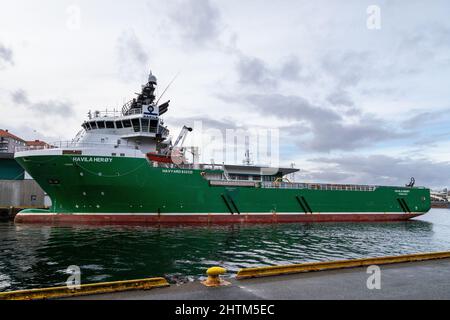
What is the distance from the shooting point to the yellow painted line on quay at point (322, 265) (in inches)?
309

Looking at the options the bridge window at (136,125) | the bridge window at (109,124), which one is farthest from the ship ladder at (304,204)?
the bridge window at (109,124)

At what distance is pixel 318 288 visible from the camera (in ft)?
22.7

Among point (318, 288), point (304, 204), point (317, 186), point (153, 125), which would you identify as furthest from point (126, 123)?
point (318, 288)

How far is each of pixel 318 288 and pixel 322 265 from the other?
6.29ft

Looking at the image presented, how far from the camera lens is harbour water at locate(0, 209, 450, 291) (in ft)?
37.0

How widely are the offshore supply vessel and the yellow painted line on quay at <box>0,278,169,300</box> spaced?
19265 mm

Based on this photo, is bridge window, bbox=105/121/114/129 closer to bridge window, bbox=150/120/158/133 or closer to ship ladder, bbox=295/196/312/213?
bridge window, bbox=150/120/158/133

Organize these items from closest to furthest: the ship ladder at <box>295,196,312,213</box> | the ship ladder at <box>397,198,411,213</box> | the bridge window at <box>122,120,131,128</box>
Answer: the bridge window at <box>122,120,131,128</box> → the ship ladder at <box>295,196,312,213</box> → the ship ladder at <box>397,198,411,213</box>

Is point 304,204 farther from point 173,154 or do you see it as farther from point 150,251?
point 150,251

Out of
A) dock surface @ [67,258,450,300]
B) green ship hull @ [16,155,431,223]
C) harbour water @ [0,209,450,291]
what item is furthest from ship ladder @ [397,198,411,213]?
dock surface @ [67,258,450,300]

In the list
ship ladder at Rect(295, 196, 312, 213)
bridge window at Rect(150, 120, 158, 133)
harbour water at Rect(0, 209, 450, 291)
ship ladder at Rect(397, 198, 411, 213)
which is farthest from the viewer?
ship ladder at Rect(397, 198, 411, 213)

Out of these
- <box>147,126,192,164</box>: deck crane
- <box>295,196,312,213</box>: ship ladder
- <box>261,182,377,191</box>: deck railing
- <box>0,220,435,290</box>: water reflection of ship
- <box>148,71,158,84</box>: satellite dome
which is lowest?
<box>0,220,435,290</box>: water reflection of ship

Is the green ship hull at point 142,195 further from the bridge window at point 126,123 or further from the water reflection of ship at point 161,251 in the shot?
the bridge window at point 126,123
